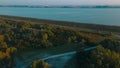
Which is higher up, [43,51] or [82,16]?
[43,51]

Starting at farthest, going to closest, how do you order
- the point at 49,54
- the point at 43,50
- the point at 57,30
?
the point at 57,30 < the point at 43,50 < the point at 49,54

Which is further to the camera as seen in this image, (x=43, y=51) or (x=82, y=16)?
(x=82, y=16)

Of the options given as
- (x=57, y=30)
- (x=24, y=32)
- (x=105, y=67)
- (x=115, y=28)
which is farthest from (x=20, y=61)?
(x=115, y=28)

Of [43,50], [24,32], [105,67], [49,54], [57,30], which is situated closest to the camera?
[105,67]

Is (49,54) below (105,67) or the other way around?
below

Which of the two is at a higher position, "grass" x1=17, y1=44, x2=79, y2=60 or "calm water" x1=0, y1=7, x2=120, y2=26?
"grass" x1=17, y1=44, x2=79, y2=60

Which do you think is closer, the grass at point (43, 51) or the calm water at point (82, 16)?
the grass at point (43, 51)

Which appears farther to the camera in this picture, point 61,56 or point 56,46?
point 56,46

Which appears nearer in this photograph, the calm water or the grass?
the grass

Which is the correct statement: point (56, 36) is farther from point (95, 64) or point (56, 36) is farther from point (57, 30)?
point (95, 64)

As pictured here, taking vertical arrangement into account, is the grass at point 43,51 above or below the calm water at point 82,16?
above
